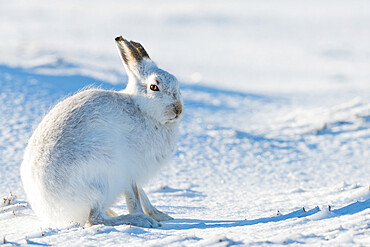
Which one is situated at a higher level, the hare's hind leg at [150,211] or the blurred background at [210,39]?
the blurred background at [210,39]

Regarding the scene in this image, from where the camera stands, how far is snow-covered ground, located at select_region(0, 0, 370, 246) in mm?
3477

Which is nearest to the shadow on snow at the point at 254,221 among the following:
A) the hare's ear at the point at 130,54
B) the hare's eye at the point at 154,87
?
the hare's eye at the point at 154,87

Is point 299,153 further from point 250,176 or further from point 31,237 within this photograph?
point 31,237

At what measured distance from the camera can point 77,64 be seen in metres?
11.6

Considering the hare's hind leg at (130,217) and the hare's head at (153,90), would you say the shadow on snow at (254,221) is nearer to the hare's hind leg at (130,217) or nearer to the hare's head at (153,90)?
the hare's hind leg at (130,217)

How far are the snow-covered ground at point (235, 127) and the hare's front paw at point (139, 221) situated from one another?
19cm

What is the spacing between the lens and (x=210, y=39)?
75.3ft

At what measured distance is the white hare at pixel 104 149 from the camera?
11.9 ft

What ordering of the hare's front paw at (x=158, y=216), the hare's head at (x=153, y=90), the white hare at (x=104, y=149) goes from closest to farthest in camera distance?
the white hare at (x=104, y=149) < the hare's head at (x=153, y=90) < the hare's front paw at (x=158, y=216)

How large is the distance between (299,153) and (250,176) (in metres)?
1.55

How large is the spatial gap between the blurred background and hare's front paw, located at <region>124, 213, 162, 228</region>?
715 cm

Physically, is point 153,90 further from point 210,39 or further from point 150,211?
point 210,39

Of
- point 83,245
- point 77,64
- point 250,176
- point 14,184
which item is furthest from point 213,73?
point 83,245

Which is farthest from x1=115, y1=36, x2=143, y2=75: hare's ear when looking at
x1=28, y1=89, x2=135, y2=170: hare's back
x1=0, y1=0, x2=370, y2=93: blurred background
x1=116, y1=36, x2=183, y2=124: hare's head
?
x1=0, y1=0, x2=370, y2=93: blurred background
